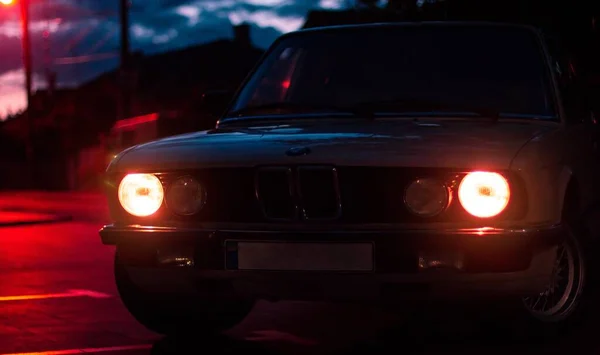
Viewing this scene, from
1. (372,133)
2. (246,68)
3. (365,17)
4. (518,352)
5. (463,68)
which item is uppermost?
(246,68)

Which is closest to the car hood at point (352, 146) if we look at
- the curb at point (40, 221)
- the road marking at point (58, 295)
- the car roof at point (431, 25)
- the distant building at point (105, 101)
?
the car roof at point (431, 25)

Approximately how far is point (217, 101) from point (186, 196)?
5.70 feet

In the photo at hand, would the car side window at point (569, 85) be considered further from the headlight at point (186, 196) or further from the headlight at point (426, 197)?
the headlight at point (186, 196)

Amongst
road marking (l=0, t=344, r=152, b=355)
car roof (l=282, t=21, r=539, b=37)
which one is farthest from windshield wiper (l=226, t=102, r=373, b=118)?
road marking (l=0, t=344, r=152, b=355)

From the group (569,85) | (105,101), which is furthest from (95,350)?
(105,101)

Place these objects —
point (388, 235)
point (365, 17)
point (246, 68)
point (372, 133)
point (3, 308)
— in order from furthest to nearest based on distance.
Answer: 1. point (246, 68)
2. point (365, 17)
3. point (3, 308)
4. point (372, 133)
5. point (388, 235)

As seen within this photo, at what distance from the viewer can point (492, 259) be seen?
19.6 ft

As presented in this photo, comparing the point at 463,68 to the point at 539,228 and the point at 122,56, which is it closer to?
the point at 539,228

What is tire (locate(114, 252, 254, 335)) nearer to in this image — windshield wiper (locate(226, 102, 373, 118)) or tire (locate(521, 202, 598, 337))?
windshield wiper (locate(226, 102, 373, 118))

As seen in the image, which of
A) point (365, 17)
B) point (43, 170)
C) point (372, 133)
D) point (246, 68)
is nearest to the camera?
point (372, 133)

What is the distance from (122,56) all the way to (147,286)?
993 inches

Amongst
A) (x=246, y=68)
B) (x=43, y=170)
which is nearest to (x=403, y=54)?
(x=43, y=170)

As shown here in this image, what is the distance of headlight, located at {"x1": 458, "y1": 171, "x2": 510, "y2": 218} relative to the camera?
6008 millimetres

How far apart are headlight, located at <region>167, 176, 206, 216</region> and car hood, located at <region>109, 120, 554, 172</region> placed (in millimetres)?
83
